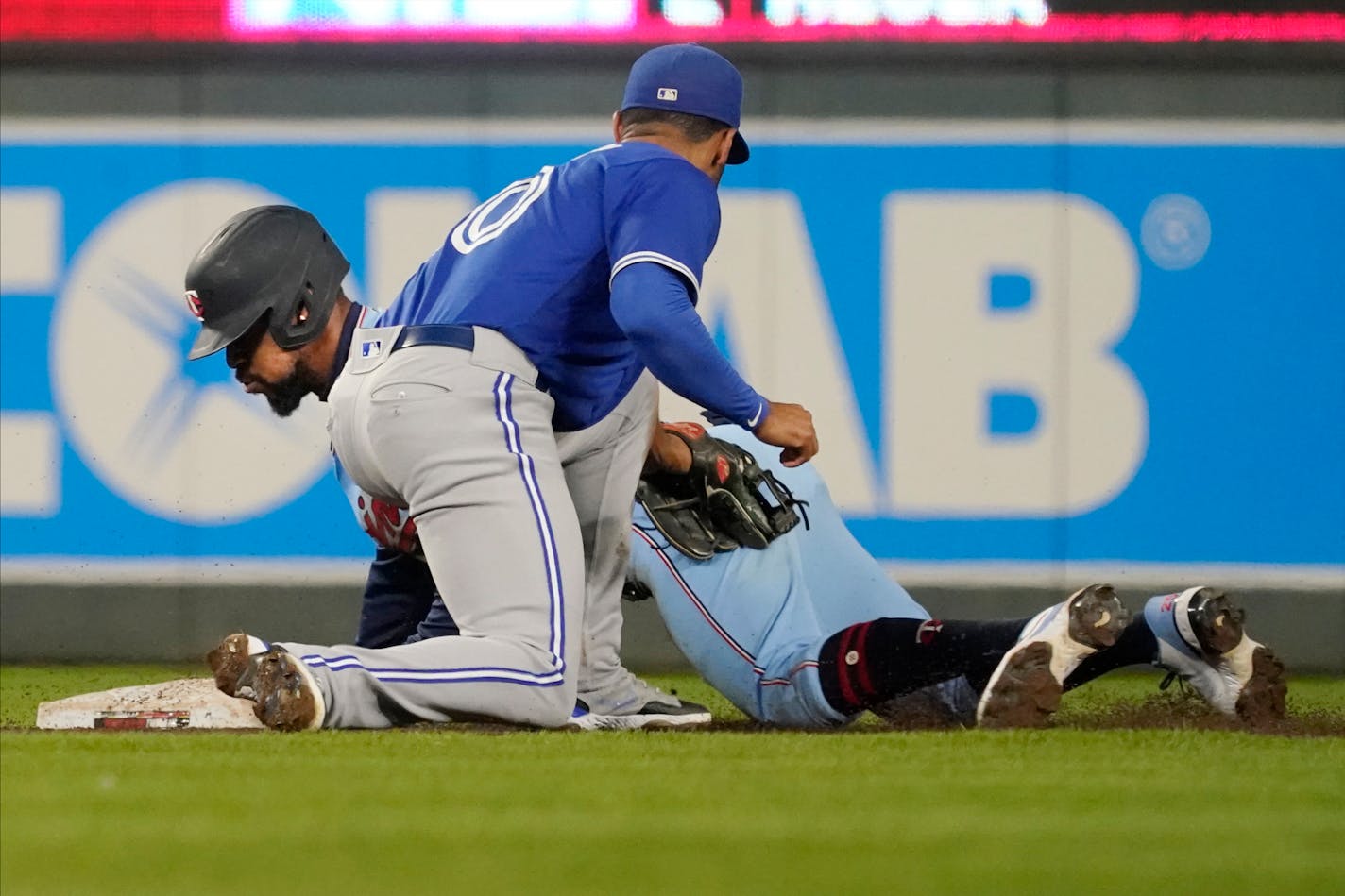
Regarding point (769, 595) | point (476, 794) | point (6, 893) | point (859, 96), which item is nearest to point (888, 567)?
point (859, 96)

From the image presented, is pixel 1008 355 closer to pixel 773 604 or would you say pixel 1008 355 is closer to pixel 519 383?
pixel 773 604

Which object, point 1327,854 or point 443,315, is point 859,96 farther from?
point 1327,854

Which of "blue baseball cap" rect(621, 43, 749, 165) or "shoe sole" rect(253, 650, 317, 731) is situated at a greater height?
"blue baseball cap" rect(621, 43, 749, 165)

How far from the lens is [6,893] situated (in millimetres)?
2018

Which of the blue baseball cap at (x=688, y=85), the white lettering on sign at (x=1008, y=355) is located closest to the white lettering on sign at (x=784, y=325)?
the white lettering on sign at (x=1008, y=355)

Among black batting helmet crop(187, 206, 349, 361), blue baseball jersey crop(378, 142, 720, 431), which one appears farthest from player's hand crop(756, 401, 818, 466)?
black batting helmet crop(187, 206, 349, 361)

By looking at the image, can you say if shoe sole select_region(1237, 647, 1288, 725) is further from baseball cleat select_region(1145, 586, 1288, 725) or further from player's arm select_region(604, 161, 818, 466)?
player's arm select_region(604, 161, 818, 466)

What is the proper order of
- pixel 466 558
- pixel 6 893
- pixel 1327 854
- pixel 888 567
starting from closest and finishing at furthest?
pixel 6 893
pixel 1327 854
pixel 466 558
pixel 888 567

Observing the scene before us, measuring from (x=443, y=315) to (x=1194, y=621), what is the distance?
146cm

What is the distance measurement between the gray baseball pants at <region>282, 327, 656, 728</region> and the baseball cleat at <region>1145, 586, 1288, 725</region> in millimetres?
1092

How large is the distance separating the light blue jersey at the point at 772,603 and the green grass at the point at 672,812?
242 millimetres

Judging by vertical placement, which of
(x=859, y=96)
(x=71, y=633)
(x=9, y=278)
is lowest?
(x=71, y=633)

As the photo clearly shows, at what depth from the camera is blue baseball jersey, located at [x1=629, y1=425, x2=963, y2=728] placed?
12.9 feet

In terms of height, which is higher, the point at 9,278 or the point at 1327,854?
the point at 9,278
